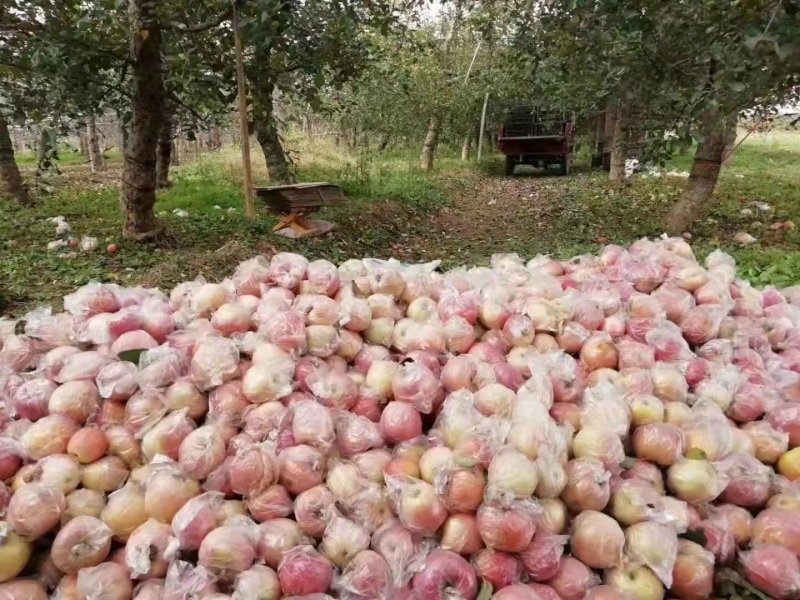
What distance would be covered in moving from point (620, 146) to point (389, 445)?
12495mm

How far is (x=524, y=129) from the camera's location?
58.7 feet

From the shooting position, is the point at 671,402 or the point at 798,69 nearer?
the point at 671,402

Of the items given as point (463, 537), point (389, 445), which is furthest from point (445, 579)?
point (389, 445)

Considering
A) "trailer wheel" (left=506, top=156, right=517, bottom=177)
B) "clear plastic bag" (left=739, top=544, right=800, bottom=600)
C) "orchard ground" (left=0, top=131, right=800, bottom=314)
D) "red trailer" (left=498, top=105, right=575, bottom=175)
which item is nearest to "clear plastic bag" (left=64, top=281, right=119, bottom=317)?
"clear plastic bag" (left=739, top=544, right=800, bottom=600)

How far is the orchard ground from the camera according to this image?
17.6 feet

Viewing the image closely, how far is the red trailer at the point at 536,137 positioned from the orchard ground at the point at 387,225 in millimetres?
2812

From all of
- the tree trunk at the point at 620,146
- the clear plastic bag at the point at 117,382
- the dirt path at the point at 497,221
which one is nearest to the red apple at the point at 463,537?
the clear plastic bag at the point at 117,382

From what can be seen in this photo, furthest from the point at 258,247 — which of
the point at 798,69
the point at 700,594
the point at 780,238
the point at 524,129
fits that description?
the point at 524,129

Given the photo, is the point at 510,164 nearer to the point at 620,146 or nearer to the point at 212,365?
the point at 620,146

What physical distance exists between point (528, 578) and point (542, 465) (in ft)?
0.94

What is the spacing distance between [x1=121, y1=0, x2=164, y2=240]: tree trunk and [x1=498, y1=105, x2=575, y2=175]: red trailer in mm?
12716

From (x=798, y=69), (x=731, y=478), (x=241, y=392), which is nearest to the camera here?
(x=731, y=478)

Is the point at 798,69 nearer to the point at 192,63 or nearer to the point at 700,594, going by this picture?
the point at 700,594

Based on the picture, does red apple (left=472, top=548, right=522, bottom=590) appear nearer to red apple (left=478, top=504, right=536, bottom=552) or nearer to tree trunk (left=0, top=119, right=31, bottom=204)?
red apple (left=478, top=504, right=536, bottom=552)
